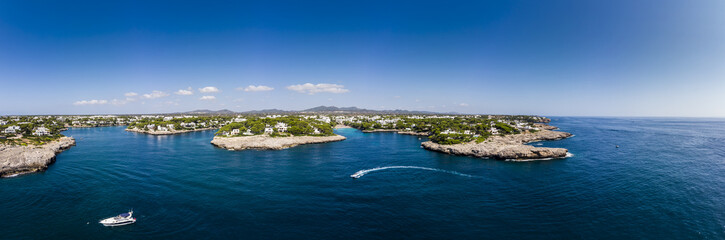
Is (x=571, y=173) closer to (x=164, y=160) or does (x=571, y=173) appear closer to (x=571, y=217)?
(x=571, y=217)

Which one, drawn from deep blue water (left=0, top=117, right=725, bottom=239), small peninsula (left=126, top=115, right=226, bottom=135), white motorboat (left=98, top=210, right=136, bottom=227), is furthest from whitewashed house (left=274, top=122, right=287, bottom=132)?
white motorboat (left=98, top=210, right=136, bottom=227)

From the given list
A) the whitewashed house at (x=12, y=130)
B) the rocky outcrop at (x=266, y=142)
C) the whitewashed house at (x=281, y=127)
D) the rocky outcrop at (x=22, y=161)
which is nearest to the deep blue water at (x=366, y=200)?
the rocky outcrop at (x=22, y=161)

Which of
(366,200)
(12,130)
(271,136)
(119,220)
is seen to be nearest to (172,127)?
(12,130)

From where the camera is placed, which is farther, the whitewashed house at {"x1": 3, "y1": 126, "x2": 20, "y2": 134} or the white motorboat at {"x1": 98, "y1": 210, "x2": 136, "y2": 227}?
the whitewashed house at {"x1": 3, "y1": 126, "x2": 20, "y2": 134}

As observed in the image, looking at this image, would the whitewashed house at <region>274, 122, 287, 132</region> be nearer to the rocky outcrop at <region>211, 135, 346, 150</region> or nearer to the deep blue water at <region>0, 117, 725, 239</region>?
the rocky outcrop at <region>211, 135, 346, 150</region>

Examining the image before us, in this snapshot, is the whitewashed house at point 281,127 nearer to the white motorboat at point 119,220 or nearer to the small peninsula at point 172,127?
the small peninsula at point 172,127
